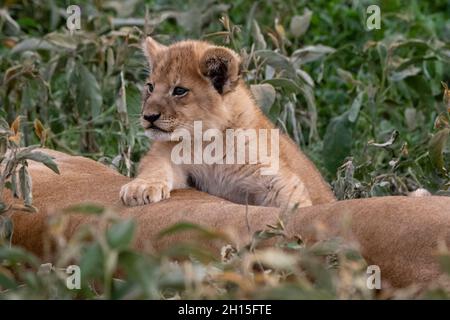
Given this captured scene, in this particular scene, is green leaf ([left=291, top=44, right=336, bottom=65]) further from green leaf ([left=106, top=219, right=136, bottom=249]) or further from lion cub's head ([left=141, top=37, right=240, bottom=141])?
green leaf ([left=106, top=219, right=136, bottom=249])

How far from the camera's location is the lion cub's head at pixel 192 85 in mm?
4816

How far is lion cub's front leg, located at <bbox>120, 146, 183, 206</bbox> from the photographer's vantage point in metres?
4.46

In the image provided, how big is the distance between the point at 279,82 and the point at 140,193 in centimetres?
147

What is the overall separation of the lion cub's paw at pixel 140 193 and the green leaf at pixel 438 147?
98 cm

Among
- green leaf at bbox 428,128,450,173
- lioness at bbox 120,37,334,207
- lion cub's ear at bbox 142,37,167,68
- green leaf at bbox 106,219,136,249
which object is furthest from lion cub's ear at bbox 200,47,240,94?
green leaf at bbox 106,219,136,249

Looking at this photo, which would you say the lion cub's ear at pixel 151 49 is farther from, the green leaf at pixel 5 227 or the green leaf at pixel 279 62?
the green leaf at pixel 5 227

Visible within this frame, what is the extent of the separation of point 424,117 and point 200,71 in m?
2.05

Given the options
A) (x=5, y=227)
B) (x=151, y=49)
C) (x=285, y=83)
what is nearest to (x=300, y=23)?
Result: (x=285, y=83)

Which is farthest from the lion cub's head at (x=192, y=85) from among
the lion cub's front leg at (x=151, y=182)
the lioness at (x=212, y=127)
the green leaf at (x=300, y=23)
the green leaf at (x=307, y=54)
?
the green leaf at (x=300, y=23)

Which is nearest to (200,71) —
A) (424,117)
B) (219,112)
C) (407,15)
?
(219,112)

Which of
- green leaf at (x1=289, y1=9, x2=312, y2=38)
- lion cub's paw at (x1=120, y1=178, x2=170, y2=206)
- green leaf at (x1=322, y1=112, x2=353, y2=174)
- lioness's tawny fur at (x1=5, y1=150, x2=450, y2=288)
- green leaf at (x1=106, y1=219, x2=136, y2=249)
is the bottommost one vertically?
green leaf at (x1=106, y1=219, x2=136, y2=249)

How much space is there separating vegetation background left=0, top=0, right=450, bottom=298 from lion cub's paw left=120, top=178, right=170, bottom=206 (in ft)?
1.06

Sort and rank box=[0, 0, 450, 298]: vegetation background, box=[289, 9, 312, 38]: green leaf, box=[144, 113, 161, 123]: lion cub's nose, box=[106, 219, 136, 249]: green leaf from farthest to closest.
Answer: box=[289, 9, 312, 38]: green leaf → box=[0, 0, 450, 298]: vegetation background → box=[144, 113, 161, 123]: lion cub's nose → box=[106, 219, 136, 249]: green leaf

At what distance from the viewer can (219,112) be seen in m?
4.91
